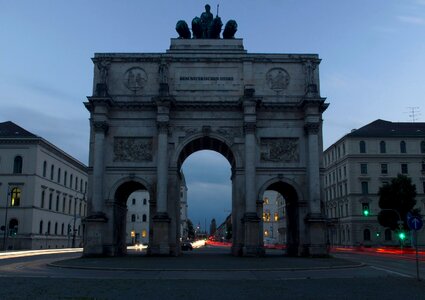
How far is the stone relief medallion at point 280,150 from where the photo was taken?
40781mm

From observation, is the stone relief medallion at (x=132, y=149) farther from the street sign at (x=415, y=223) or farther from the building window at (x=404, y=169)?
the building window at (x=404, y=169)

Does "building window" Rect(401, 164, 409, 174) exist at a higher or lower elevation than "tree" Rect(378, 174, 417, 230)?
higher

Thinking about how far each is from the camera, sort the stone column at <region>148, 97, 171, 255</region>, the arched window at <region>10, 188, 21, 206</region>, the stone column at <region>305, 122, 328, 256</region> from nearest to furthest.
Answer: the stone column at <region>148, 97, 171, 255</region> < the stone column at <region>305, 122, 328, 256</region> < the arched window at <region>10, 188, 21, 206</region>

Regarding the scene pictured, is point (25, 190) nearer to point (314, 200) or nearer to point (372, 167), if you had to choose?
point (314, 200)

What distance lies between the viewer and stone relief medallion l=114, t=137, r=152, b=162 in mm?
40781

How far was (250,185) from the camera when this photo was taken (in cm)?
3878

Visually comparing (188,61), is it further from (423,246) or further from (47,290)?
(423,246)

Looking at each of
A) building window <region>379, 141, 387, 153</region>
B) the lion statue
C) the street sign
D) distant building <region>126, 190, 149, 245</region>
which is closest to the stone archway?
the lion statue

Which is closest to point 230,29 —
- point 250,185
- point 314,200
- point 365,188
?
point 250,185

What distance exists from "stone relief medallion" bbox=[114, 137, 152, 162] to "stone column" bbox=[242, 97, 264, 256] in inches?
313

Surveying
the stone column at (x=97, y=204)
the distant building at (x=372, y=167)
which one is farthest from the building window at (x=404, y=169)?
the stone column at (x=97, y=204)

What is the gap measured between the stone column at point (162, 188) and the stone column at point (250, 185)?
592 centimetres

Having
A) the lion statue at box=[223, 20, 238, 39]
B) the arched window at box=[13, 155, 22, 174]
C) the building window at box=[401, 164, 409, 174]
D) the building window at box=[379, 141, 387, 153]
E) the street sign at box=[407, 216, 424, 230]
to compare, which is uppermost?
the lion statue at box=[223, 20, 238, 39]

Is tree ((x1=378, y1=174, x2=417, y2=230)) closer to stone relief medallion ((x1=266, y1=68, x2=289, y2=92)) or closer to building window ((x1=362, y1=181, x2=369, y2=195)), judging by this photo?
building window ((x1=362, y1=181, x2=369, y2=195))
